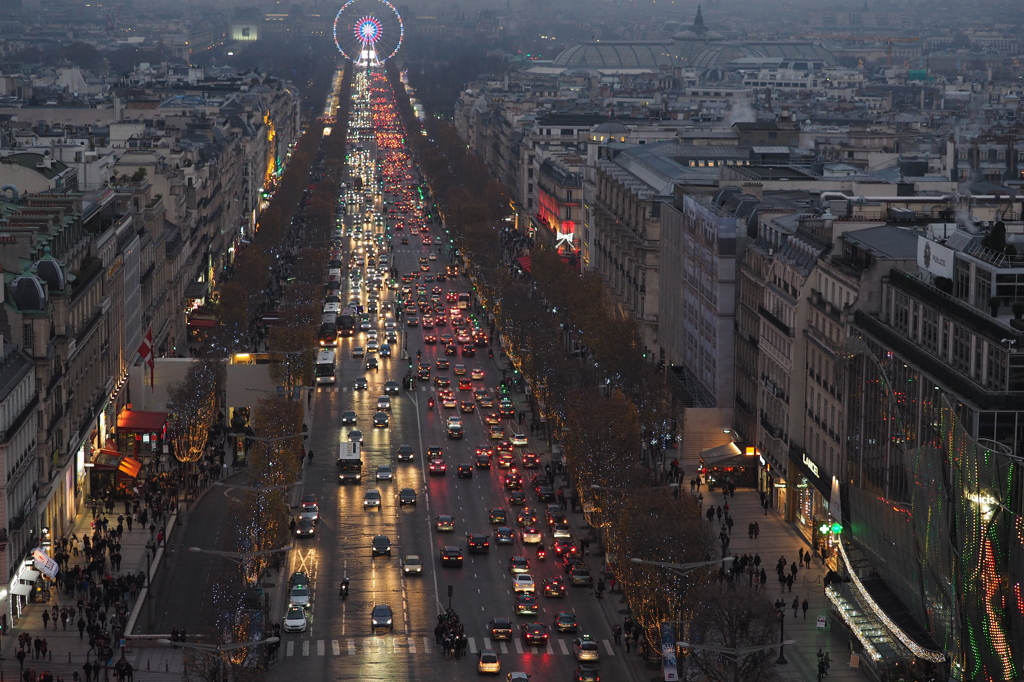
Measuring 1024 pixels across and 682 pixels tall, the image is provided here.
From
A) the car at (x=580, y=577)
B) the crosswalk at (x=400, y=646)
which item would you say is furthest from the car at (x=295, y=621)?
the car at (x=580, y=577)

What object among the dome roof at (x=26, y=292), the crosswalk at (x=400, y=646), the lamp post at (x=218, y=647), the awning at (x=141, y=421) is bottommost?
the crosswalk at (x=400, y=646)

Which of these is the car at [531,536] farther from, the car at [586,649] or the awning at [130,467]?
the awning at [130,467]

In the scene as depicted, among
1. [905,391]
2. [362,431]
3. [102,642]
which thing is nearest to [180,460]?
[362,431]

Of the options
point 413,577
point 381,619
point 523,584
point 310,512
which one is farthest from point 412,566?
point 310,512

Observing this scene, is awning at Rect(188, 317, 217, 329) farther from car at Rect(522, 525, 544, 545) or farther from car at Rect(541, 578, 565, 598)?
car at Rect(541, 578, 565, 598)

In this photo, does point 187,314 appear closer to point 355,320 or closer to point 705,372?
point 355,320

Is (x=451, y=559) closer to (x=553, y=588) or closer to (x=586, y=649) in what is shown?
(x=553, y=588)
